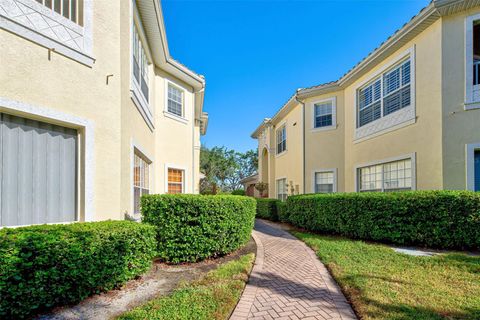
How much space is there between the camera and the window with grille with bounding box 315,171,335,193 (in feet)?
45.6

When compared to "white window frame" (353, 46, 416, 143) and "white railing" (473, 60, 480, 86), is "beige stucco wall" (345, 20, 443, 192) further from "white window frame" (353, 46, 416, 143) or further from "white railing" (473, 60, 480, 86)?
"white railing" (473, 60, 480, 86)

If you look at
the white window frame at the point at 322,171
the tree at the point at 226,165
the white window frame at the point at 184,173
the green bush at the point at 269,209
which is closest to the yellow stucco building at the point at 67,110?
the white window frame at the point at 184,173

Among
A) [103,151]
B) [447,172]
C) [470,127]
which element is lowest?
[447,172]

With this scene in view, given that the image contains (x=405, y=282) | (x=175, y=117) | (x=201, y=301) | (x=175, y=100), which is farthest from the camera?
(x=175, y=100)

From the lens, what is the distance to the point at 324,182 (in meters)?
14.2

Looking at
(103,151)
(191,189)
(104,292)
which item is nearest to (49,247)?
(104,292)

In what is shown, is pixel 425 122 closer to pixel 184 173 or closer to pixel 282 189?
pixel 184 173

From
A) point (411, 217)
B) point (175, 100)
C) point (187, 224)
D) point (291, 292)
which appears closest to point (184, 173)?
point (175, 100)

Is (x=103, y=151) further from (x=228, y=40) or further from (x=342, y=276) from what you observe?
(x=228, y=40)

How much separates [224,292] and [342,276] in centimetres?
244

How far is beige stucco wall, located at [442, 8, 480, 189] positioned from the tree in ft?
110

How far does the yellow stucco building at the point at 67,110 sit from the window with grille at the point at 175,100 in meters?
3.66

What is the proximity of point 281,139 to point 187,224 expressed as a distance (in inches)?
571

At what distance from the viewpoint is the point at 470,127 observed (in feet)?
25.7
